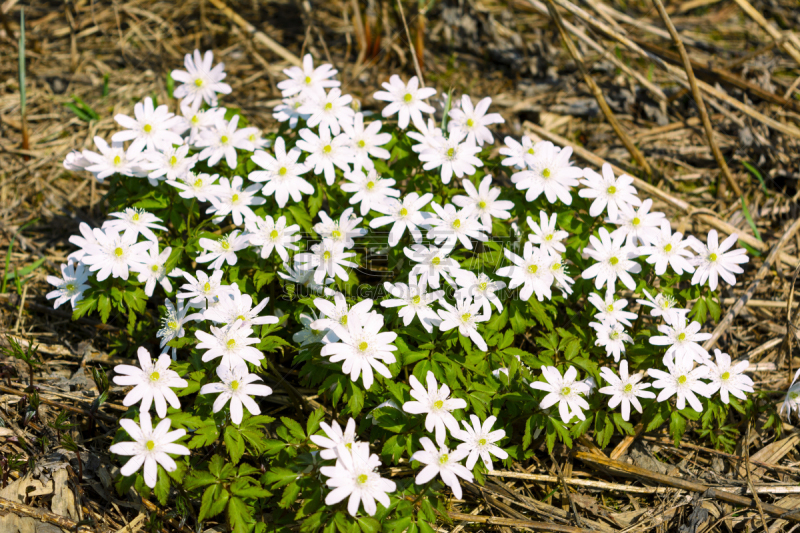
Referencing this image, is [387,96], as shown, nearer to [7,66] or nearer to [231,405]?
[231,405]

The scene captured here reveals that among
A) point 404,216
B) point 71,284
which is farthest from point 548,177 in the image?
point 71,284

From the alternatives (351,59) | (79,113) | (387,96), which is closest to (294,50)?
(351,59)

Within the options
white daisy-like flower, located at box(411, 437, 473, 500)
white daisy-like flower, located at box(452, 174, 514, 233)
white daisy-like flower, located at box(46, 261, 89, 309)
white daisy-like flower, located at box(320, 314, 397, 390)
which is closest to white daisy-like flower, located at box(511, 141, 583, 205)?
white daisy-like flower, located at box(452, 174, 514, 233)

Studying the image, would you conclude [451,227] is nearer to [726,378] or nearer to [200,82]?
[726,378]

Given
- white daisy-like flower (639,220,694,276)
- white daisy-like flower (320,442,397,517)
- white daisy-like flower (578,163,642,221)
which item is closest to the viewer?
white daisy-like flower (320,442,397,517)

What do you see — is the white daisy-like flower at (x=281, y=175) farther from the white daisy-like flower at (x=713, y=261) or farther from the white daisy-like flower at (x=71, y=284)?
the white daisy-like flower at (x=713, y=261)

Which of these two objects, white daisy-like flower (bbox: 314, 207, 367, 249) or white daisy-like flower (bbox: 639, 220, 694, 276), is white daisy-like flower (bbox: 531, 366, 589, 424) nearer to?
white daisy-like flower (bbox: 639, 220, 694, 276)
